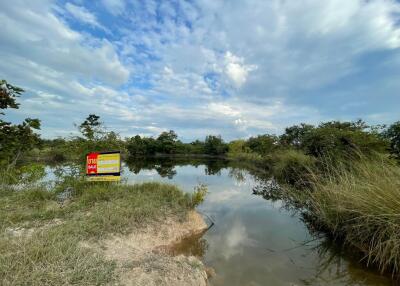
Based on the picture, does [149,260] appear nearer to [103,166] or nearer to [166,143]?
[103,166]

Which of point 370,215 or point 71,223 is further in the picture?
point 71,223

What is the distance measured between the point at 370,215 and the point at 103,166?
22.4 feet

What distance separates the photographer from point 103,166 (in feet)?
24.8

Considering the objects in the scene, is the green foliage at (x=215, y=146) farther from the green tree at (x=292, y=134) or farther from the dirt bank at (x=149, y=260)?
the dirt bank at (x=149, y=260)

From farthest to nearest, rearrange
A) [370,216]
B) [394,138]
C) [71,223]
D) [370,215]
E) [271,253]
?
1. [394,138]
2. [271,253]
3. [71,223]
4. [370,216]
5. [370,215]

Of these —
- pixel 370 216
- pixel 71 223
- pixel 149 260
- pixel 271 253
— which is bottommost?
pixel 271 253

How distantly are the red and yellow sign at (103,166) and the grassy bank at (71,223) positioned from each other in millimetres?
340

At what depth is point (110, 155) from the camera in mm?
7512

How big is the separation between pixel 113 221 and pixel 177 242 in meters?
1.64

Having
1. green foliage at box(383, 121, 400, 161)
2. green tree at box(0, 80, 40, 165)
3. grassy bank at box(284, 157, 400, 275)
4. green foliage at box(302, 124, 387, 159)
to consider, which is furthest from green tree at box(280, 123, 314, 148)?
green tree at box(0, 80, 40, 165)

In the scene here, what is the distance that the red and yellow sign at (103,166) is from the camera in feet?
24.5

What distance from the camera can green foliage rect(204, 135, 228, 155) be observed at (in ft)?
189

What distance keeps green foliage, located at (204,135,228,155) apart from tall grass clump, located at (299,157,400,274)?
5113 cm

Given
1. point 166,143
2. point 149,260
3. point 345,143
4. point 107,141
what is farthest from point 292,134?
point 166,143
